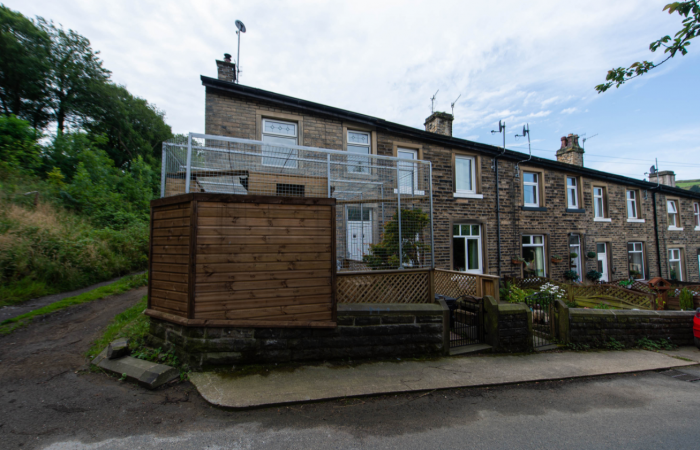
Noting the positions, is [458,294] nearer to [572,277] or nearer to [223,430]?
[223,430]

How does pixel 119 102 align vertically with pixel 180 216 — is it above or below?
above

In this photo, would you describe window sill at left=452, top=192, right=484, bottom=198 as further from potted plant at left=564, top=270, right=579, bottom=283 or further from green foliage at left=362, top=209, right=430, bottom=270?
green foliage at left=362, top=209, right=430, bottom=270

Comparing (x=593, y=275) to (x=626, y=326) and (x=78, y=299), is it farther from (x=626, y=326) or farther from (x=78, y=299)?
(x=78, y=299)

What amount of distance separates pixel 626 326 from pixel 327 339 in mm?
7040

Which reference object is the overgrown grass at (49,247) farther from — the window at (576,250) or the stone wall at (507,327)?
the window at (576,250)

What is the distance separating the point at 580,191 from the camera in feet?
48.0

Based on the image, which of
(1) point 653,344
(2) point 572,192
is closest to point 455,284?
(1) point 653,344

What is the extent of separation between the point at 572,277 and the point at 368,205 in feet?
37.8

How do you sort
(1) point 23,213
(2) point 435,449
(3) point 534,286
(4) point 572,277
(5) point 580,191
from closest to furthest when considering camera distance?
(2) point 435,449, (1) point 23,213, (3) point 534,286, (4) point 572,277, (5) point 580,191

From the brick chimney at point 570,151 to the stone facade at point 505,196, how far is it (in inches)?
48.6

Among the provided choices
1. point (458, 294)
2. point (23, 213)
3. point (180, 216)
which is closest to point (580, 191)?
point (458, 294)

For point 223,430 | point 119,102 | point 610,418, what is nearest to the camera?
point 223,430

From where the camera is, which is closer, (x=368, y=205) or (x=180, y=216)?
(x=180, y=216)

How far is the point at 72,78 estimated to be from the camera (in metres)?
21.6
